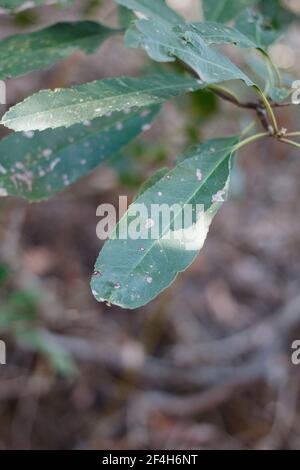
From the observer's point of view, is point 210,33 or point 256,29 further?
point 256,29

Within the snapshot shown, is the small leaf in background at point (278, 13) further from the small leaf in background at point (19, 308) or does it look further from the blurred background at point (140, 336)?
the small leaf in background at point (19, 308)

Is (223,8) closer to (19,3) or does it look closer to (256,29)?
(256,29)

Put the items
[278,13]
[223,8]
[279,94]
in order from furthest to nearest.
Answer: [278,13], [223,8], [279,94]

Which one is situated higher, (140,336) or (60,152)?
(60,152)

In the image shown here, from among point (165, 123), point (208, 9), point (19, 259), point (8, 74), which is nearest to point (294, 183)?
point (165, 123)

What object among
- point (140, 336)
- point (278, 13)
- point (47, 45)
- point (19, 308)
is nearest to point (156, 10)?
point (47, 45)

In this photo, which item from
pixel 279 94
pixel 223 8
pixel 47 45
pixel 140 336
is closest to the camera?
pixel 279 94

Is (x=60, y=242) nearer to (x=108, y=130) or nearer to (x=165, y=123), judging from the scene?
(x=165, y=123)

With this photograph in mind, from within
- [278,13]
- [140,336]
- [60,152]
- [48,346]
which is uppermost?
[278,13]
